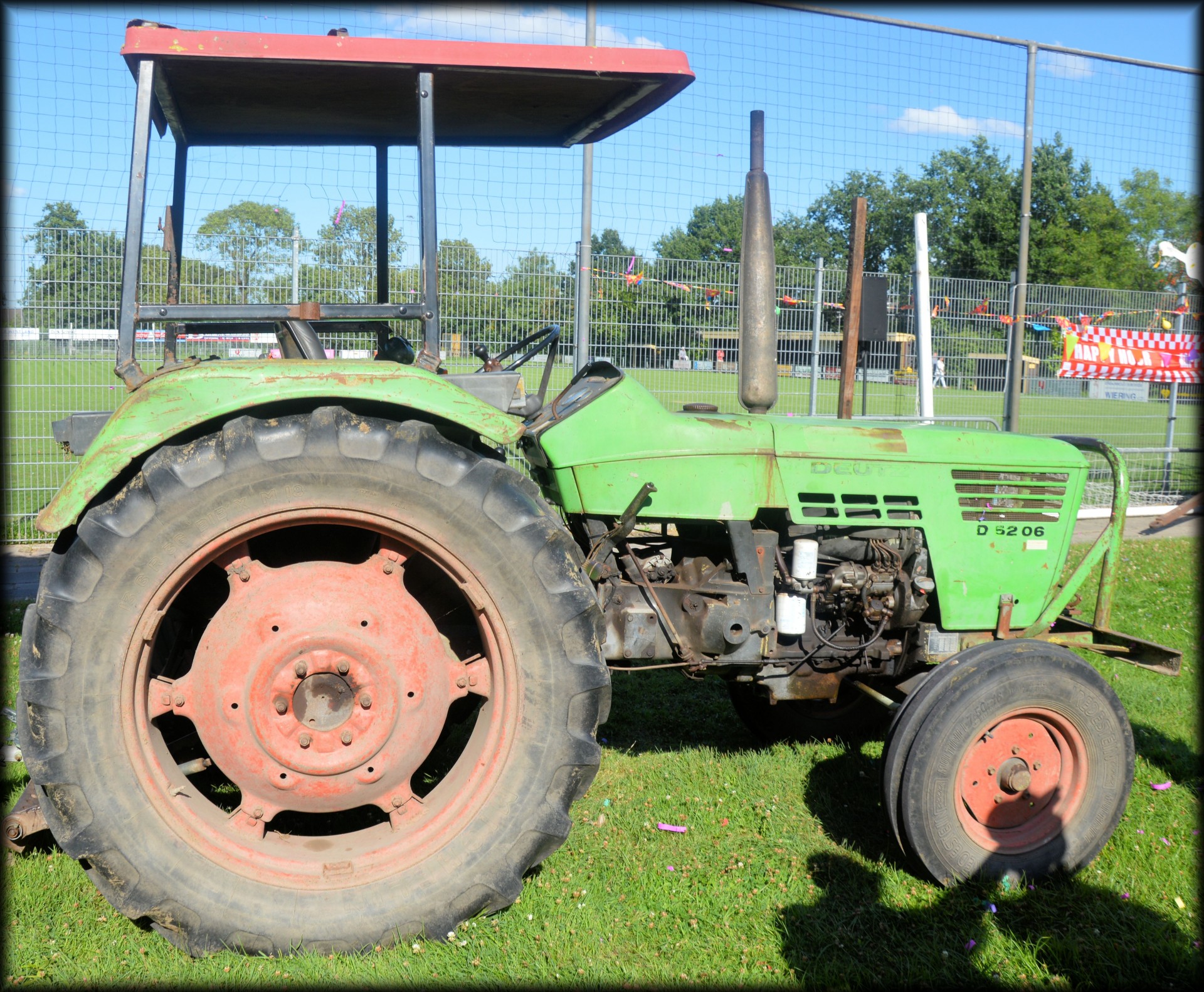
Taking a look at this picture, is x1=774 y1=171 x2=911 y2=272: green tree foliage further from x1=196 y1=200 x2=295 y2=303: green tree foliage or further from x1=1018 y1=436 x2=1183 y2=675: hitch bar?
x1=1018 y1=436 x2=1183 y2=675: hitch bar

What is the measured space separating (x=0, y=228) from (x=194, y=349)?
5.97 metres

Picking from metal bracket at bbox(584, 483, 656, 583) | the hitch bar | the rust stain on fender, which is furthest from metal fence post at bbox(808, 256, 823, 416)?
metal bracket at bbox(584, 483, 656, 583)

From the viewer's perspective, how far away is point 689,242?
9664 millimetres

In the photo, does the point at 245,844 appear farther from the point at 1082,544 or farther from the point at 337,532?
the point at 1082,544

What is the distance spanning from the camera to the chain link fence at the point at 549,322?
7.51m

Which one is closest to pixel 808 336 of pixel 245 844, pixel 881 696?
pixel 881 696

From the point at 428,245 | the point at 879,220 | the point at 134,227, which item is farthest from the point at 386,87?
the point at 879,220

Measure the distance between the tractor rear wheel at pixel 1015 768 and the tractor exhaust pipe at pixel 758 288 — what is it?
1176 millimetres

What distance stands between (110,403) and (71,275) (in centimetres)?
110

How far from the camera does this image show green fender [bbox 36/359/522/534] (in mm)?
2320

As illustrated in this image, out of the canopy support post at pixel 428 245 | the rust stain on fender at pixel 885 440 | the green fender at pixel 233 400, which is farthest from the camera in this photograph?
the rust stain on fender at pixel 885 440

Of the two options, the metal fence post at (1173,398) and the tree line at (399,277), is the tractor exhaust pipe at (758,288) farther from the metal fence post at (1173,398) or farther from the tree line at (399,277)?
the metal fence post at (1173,398)

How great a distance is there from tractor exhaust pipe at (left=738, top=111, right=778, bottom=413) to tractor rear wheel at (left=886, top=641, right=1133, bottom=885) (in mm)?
1176

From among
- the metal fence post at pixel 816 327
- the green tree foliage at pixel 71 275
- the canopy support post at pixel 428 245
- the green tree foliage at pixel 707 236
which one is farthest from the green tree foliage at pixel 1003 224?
the canopy support post at pixel 428 245
